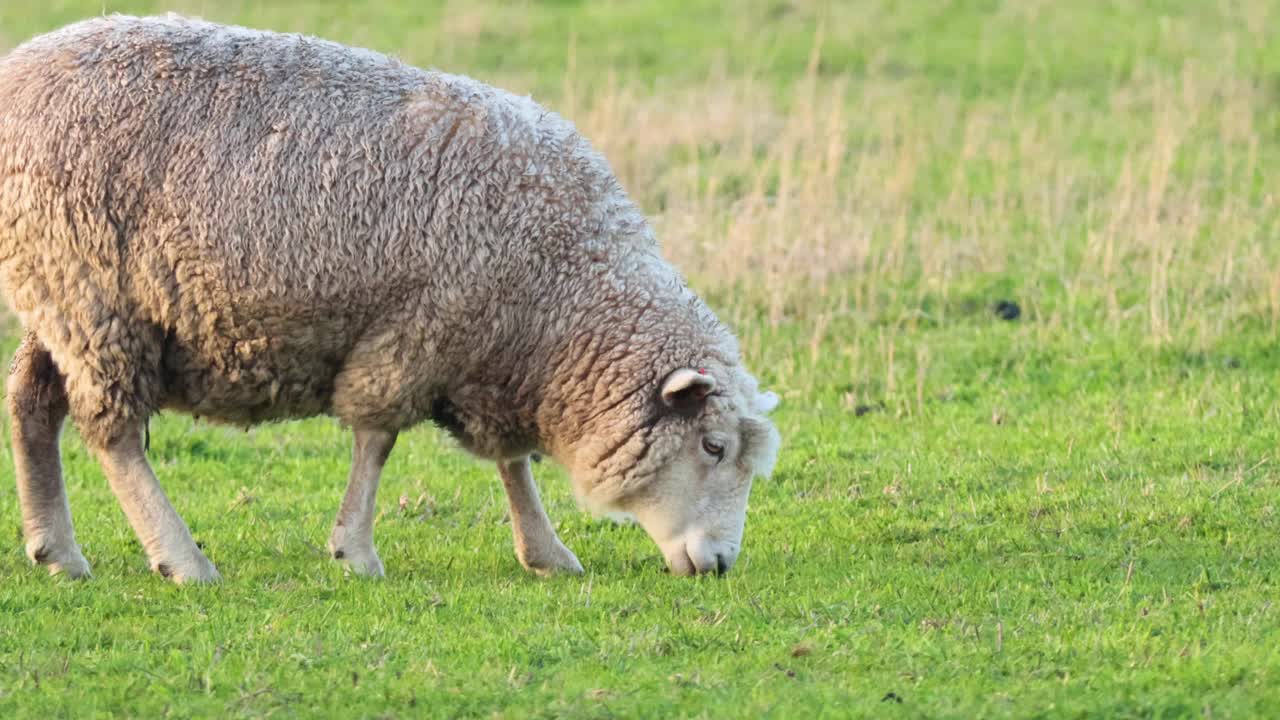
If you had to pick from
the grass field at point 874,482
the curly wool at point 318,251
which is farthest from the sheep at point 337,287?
the grass field at point 874,482

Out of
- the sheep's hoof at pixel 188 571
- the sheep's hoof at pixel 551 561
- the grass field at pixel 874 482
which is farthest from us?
the sheep's hoof at pixel 551 561

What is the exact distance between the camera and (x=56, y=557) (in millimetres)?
7016

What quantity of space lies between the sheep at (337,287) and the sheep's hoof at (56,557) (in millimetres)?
13

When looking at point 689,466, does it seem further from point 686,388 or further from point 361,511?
point 361,511

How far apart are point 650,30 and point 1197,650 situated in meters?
14.9

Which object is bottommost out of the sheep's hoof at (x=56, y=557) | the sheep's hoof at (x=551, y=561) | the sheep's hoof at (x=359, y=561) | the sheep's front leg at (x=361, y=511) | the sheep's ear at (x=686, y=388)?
the sheep's hoof at (x=56, y=557)

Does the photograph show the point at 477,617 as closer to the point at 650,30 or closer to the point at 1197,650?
the point at 1197,650

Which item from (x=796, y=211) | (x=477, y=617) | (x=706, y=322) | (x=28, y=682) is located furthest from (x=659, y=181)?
(x=28, y=682)

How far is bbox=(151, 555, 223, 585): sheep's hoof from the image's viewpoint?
6.80m

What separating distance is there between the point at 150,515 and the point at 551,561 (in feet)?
4.97

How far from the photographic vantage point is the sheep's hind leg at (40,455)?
7023mm

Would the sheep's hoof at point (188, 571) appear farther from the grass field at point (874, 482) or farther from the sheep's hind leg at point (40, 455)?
the sheep's hind leg at point (40, 455)

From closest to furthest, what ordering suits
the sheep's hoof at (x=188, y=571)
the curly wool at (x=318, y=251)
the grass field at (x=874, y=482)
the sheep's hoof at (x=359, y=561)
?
the grass field at (x=874, y=482)
the curly wool at (x=318, y=251)
the sheep's hoof at (x=188, y=571)
the sheep's hoof at (x=359, y=561)

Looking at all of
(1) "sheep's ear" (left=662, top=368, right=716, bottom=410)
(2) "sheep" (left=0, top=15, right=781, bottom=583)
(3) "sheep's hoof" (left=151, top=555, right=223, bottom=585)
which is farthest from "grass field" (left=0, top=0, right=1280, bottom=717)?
(1) "sheep's ear" (left=662, top=368, right=716, bottom=410)
